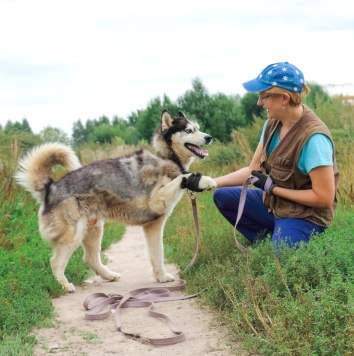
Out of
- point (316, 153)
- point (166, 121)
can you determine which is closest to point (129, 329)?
point (316, 153)

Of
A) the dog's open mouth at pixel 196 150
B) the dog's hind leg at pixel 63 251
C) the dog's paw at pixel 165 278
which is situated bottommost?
the dog's paw at pixel 165 278

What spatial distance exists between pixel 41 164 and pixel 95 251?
3.68 feet

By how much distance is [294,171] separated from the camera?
527 centimetres

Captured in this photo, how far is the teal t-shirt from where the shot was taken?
498cm

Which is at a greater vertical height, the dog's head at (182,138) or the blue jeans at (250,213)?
the dog's head at (182,138)

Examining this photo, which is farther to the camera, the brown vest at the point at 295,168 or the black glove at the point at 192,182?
the black glove at the point at 192,182

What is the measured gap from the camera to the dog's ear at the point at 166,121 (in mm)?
6418

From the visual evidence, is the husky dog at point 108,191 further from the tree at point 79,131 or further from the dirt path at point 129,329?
the tree at point 79,131

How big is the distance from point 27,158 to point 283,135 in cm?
278

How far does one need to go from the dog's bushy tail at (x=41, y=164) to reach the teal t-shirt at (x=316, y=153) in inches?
101

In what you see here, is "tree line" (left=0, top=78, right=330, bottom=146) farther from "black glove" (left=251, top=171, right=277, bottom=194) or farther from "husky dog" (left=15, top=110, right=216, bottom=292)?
"black glove" (left=251, top=171, right=277, bottom=194)

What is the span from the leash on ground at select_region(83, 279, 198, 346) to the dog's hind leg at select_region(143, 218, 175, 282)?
1.05 ft

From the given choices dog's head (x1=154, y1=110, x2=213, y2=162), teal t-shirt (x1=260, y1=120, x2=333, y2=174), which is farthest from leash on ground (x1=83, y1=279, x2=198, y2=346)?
teal t-shirt (x1=260, y1=120, x2=333, y2=174)

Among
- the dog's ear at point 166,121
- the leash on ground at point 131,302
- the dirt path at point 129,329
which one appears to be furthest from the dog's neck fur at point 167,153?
A: the dirt path at point 129,329
